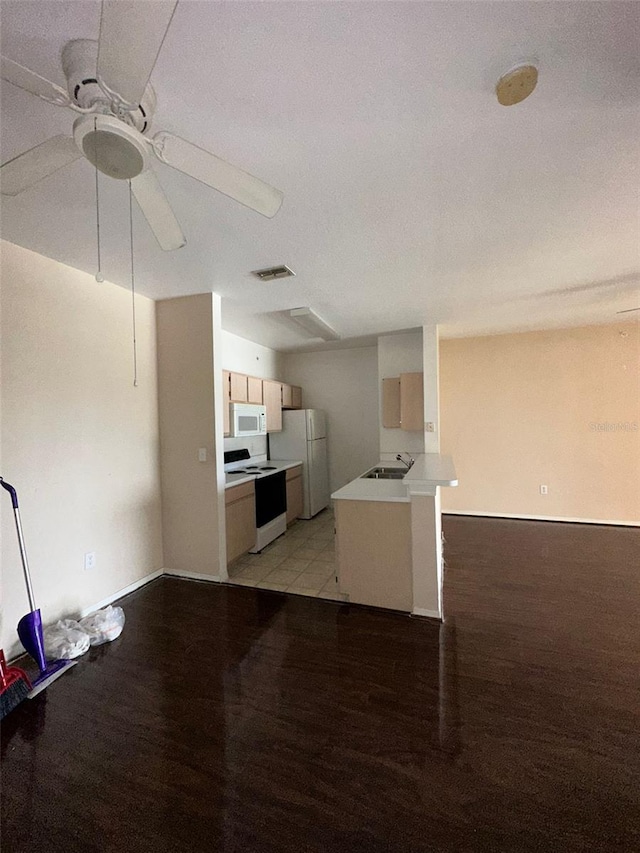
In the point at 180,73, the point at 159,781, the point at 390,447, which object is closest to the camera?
the point at 180,73

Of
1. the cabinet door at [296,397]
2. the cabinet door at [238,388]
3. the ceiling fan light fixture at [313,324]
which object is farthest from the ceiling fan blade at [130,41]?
the cabinet door at [296,397]

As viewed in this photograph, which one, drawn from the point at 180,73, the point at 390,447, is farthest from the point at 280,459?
the point at 180,73

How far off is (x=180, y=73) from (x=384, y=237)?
1.39m

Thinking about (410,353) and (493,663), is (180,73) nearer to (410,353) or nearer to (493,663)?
(493,663)

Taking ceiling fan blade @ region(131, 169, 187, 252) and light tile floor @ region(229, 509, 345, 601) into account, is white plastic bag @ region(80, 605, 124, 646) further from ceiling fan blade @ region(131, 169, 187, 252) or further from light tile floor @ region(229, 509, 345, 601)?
ceiling fan blade @ region(131, 169, 187, 252)

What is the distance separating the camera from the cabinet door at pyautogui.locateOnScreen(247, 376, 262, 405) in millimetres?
4312

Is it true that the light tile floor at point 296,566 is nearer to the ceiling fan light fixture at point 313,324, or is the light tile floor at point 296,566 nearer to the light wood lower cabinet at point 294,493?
the light wood lower cabinet at point 294,493

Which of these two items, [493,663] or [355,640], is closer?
[493,663]

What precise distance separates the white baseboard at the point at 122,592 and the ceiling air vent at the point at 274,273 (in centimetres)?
283

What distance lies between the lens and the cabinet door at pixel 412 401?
175 inches

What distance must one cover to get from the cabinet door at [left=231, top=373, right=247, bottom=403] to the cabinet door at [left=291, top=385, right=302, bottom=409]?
149cm

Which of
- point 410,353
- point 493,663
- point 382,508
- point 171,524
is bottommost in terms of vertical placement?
point 493,663

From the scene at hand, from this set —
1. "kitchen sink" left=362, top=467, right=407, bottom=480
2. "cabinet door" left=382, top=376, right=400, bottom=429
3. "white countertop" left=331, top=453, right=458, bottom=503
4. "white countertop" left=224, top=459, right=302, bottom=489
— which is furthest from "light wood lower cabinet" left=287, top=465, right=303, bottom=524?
"white countertop" left=331, top=453, right=458, bottom=503

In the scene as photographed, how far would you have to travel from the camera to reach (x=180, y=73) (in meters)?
1.12
